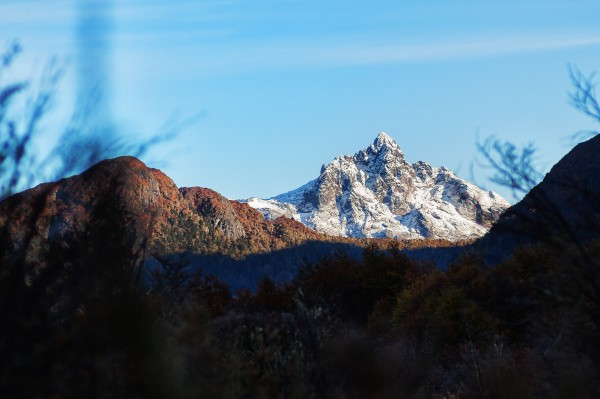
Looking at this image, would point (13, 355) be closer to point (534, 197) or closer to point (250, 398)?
point (534, 197)

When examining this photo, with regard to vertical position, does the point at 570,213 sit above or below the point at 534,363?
above

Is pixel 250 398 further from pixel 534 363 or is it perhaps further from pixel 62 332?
pixel 534 363

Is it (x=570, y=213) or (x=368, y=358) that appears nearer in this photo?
(x=570, y=213)

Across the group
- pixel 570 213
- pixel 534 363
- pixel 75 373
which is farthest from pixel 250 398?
pixel 534 363

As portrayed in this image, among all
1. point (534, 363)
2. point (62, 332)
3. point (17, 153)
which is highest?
point (17, 153)

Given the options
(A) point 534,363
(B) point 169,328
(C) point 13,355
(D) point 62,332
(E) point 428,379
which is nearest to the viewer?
(C) point 13,355

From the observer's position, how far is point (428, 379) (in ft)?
92.8

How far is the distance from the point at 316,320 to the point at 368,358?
497 cm

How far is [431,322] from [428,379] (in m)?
11.8

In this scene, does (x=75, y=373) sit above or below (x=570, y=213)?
below

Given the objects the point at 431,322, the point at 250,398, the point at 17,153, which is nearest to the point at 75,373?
the point at 17,153

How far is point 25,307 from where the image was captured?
19.6 feet

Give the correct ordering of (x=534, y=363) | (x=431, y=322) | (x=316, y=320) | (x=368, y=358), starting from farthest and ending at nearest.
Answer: (x=431, y=322), (x=534, y=363), (x=316, y=320), (x=368, y=358)

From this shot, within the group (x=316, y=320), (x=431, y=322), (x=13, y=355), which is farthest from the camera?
(x=431, y=322)
